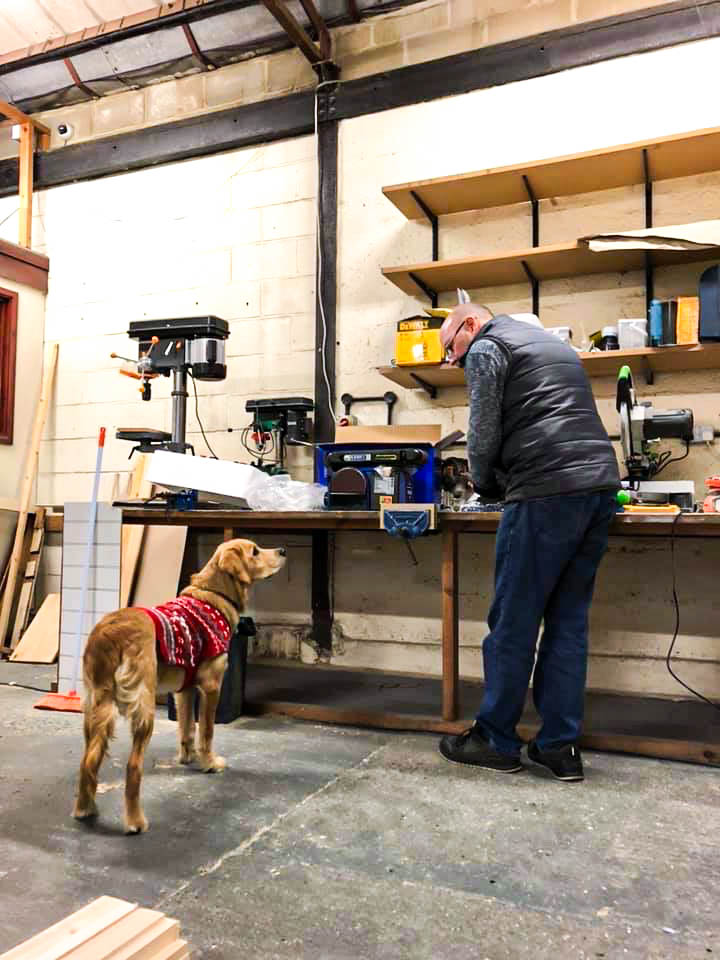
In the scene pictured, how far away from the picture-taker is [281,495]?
317 cm

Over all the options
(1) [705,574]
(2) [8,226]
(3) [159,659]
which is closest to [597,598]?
(1) [705,574]

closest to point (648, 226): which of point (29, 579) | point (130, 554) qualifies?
point (130, 554)

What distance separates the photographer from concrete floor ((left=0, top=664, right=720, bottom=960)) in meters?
1.40

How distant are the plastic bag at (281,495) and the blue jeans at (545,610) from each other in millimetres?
1032

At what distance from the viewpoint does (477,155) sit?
377 centimetres

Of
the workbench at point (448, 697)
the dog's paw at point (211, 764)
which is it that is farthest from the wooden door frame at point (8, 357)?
the dog's paw at point (211, 764)

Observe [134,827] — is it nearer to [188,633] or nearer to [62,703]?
[188,633]

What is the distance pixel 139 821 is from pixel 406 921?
781mm

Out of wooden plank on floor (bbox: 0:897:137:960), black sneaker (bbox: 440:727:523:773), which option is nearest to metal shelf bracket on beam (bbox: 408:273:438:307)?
black sneaker (bbox: 440:727:523:773)

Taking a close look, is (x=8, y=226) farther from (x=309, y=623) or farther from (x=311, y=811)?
(x=311, y=811)

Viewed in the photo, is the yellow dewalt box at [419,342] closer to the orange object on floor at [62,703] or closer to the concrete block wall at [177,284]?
the concrete block wall at [177,284]

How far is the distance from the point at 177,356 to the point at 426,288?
4.31ft

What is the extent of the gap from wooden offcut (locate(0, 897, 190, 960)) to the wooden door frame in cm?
398

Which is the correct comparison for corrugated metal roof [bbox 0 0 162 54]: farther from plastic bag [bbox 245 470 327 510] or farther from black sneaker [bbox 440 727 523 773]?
black sneaker [bbox 440 727 523 773]
